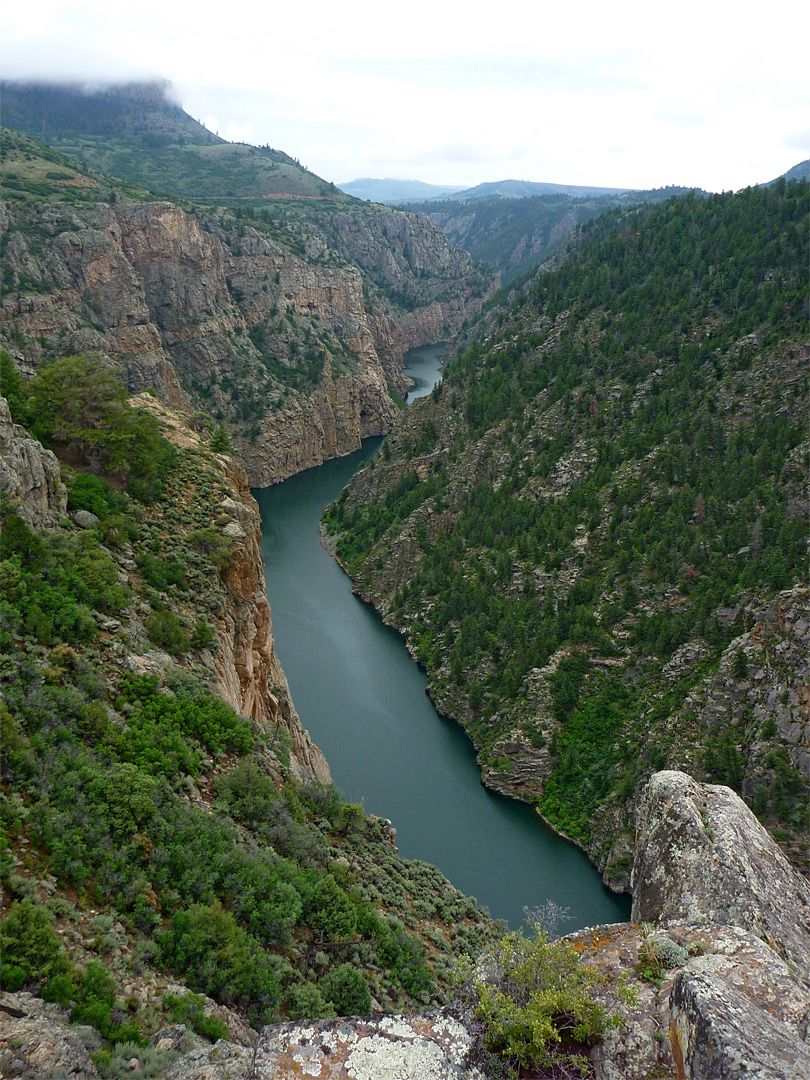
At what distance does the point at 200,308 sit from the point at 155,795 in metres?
94.3

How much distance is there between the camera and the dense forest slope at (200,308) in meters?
77.8

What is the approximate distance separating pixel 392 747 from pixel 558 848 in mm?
12733

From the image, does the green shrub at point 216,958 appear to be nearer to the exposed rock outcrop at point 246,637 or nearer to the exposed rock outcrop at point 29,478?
the exposed rock outcrop at point 246,637

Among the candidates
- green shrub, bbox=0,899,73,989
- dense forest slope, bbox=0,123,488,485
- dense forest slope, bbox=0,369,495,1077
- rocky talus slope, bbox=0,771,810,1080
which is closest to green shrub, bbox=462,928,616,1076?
rocky talus slope, bbox=0,771,810,1080

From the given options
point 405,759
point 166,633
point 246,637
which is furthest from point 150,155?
point 166,633

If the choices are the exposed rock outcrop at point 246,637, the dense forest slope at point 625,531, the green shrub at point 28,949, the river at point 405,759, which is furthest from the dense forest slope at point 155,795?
the dense forest slope at point 625,531

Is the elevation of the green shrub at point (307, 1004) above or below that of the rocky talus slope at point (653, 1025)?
below

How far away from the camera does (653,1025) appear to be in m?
9.47

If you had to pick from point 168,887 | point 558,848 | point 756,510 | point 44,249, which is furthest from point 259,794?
point 44,249

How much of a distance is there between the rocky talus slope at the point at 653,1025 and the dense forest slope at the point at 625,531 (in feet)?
72.4

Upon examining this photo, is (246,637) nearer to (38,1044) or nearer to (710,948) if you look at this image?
(38,1044)

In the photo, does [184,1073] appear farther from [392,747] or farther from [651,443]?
[651,443]

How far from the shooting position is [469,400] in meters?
73.6

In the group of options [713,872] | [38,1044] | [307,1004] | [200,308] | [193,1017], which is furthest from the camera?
[200,308]
